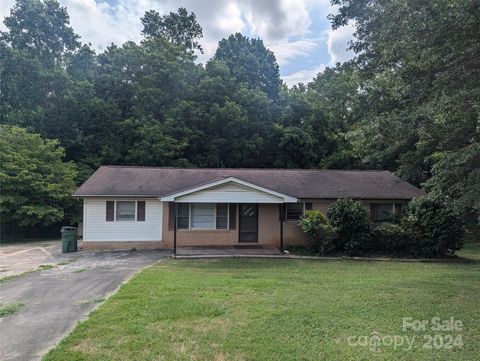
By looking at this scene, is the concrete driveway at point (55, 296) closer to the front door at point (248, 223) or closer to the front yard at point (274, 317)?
the front yard at point (274, 317)

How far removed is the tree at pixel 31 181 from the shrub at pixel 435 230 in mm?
18319

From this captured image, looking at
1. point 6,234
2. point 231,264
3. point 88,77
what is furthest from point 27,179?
point 88,77

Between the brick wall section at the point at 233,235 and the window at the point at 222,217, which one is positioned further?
the window at the point at 222,217

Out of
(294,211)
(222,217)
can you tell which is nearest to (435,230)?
(294,211)

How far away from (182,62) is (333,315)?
32.2m

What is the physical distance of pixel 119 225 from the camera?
16.2m

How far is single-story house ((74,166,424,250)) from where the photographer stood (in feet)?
51.6

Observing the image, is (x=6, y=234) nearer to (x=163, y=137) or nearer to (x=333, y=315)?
(x=163, y=137)

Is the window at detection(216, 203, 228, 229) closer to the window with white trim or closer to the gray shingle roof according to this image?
the window with white trim

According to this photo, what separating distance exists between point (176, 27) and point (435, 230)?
133ft

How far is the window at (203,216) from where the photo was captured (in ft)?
55.2

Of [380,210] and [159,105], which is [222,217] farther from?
[159,105]

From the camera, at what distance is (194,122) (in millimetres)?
30359

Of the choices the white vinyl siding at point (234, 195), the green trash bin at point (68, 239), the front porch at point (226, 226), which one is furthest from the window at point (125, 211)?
the white vinyl siding at point (234, 195)
